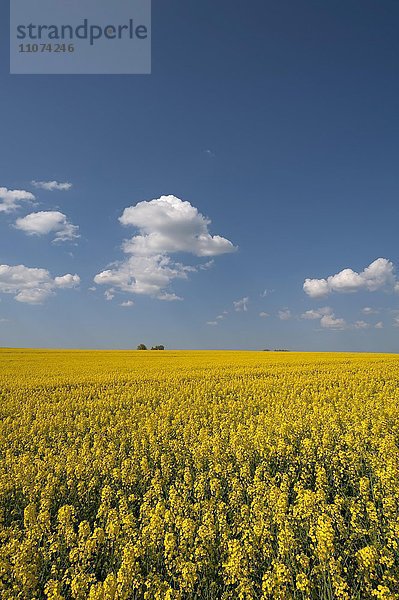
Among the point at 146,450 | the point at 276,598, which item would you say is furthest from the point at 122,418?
the point at 276,598

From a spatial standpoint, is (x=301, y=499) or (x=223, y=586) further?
(x=301, y=499)

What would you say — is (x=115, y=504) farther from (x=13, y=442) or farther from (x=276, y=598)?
(x=13, y=442)

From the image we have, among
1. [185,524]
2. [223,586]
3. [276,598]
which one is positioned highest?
[185,524]

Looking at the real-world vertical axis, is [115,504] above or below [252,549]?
below

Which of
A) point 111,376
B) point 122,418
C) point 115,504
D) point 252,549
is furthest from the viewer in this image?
point 111,376

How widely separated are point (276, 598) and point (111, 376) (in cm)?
1685

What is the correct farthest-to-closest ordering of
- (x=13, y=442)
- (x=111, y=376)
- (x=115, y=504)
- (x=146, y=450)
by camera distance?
(x=111, y=376) < (x=13, y=442) < (x=146, y=450) < (x=115, y=504)

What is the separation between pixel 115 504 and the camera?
6.45 m

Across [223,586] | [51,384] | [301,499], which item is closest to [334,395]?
[301,499]

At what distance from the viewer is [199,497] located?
5805mm

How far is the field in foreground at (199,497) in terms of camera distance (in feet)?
13.5

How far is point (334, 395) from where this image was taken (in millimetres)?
13922

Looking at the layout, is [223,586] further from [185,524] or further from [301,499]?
[301,499]

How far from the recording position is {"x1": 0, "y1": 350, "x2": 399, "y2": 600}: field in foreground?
13.5 feet
